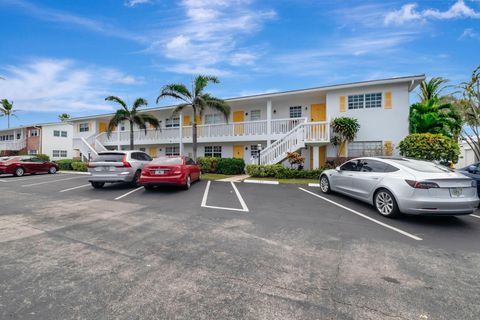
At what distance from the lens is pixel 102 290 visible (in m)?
2.73

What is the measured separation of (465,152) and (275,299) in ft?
82.2

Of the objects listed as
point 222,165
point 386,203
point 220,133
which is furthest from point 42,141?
point 386,203

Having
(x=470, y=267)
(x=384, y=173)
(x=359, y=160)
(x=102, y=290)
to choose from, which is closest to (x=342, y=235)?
(x=470, y=267)

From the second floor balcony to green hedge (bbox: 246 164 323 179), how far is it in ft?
9.59

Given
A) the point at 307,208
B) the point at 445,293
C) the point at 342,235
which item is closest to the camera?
the point at 445,293

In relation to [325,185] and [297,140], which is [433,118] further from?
[325,185]

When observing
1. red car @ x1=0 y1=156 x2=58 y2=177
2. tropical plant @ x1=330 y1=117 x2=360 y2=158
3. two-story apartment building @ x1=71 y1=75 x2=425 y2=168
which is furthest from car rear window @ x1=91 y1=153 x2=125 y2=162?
tropical plant @ x1=330 y1=117 x2=360 y2=158

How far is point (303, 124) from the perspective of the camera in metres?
14.1

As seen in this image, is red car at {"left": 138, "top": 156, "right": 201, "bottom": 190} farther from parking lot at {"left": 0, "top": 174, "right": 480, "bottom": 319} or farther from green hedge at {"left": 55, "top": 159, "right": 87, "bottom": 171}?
green hedge at {"left": 55, "top": 159, "right": 87, "bottom": 171}

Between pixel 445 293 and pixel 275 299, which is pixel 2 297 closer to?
pixel 275 299

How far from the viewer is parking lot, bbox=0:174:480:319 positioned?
Result: 7.96 ft

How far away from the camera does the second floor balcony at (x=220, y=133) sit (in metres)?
16.1

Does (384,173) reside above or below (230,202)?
above

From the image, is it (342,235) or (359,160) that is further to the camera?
(359,160)
